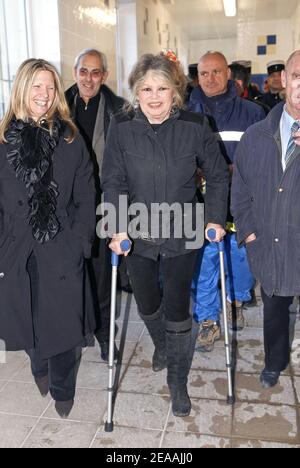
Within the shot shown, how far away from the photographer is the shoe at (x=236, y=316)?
3.27 meters

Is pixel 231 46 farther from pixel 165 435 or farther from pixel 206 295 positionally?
pixel 165 435

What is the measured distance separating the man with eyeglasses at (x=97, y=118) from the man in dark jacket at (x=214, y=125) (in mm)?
550

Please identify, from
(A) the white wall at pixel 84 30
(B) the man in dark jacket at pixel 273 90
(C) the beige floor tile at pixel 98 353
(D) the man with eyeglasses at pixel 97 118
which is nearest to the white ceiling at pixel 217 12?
(A) the white wall at pixel 84 30

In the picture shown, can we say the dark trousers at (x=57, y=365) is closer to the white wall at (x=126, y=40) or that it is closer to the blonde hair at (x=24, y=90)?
the blonde hair at (x=24, y=90)

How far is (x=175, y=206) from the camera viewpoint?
7.22ft

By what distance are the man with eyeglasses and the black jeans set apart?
1.45 feet

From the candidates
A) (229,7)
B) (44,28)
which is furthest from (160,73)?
(229,7)

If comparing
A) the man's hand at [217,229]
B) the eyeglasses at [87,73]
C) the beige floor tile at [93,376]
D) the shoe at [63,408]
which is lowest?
the beige floor tile at [93,376]

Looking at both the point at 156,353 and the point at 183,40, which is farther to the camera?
the point at 183,40

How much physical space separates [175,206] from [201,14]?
9123 mm

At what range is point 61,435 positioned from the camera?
2158mm

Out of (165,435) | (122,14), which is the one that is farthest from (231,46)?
(165,435)

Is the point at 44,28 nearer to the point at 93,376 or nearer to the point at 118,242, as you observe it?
the point at 118,242

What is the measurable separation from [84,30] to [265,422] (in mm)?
3974
